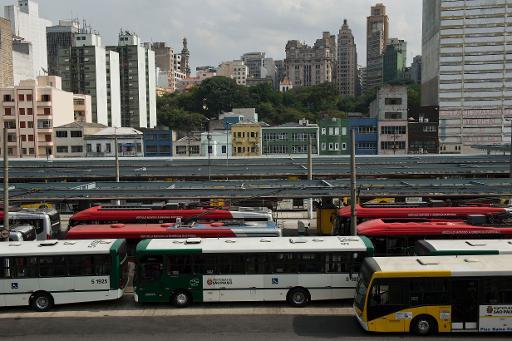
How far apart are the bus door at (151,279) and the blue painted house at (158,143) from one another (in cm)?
7185

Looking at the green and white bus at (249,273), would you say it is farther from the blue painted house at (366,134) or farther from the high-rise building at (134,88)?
the high-rise building at (134,88)

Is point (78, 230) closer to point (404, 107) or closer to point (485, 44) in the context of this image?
point (404, 107)

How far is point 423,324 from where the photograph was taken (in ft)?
49.1

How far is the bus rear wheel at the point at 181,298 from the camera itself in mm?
17875

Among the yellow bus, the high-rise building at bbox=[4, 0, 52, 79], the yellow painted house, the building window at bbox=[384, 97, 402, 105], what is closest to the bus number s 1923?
the yellow bus

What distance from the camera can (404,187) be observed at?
3188cm

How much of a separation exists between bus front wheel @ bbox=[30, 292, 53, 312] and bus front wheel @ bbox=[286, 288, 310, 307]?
765cm

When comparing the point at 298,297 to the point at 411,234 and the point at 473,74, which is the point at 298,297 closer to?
the point at 411,234

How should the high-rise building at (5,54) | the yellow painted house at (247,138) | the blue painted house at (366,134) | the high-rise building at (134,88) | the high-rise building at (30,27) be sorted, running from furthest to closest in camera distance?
the high-rise building at (30,27), the high-rise building at (134,88), the high-rise building at (5,54), the yellow painted house at (247,138), the blue painted house at (366,134)

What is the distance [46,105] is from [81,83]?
29.4 m

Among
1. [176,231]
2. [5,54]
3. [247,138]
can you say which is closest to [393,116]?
[247,138]

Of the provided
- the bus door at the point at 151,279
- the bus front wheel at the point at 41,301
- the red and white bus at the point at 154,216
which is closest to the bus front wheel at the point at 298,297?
the bus door at the point at 151,279

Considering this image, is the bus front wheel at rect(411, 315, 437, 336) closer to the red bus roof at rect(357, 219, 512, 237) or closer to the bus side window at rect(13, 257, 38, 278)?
the red bus roof at rect(357, 219, 512, 237)

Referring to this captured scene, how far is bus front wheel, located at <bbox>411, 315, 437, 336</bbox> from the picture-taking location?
14.9 m
